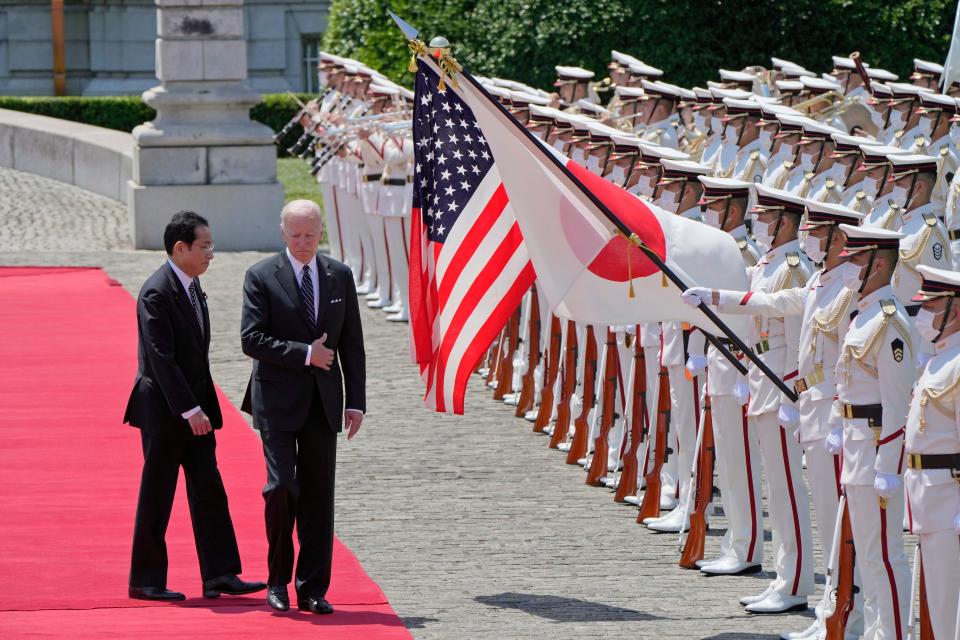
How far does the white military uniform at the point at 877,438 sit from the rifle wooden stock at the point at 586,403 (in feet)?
13.7

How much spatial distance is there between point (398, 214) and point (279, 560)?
9.26 meters

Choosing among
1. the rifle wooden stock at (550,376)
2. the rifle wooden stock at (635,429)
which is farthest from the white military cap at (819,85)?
the rifle wooden stock at (635,429)

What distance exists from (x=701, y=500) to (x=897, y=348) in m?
2.36

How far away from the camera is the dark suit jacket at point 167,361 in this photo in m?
8.48

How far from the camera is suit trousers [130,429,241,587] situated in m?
8.62

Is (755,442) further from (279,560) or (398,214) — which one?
(398,214)

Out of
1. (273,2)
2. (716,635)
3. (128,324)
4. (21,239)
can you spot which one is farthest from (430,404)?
(273,2)

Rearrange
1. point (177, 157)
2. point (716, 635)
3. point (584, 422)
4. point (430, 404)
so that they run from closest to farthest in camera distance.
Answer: point (716, 635) → point (430, 404) → point (584, 422) → point (177, 157)

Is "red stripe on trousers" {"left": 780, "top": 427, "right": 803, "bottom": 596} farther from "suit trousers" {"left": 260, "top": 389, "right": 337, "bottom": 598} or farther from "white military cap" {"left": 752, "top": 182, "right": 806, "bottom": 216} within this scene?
"suit trousers" {"left": 260, "top": 389, "right": 337, "bottom": 598}

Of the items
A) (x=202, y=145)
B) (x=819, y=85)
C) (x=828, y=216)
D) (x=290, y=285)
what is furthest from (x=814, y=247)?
(x=202, y=145)

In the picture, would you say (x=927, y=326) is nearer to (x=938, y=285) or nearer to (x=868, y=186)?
(x=938, y=285)

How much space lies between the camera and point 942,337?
23.2ft

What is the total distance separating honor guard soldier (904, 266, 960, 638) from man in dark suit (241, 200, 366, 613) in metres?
2.48

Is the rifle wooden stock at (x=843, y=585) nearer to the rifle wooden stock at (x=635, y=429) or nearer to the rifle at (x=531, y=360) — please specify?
the rifle wooden stock at (x=635, y=429)
